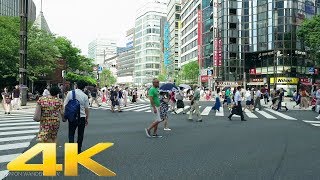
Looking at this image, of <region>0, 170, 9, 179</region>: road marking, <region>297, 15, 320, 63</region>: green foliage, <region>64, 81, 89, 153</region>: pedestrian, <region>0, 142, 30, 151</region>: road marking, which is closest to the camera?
<region>0, 170, 9, 179</region>: road marking

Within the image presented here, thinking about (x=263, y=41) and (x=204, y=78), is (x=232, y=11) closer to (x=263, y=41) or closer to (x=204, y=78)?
(x=263, y=41)

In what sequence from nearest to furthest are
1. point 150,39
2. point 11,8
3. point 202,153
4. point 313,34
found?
point 202,153, point 313,34, point 11,8, point 150,39

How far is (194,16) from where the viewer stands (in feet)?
283

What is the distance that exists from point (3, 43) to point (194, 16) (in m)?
60.2

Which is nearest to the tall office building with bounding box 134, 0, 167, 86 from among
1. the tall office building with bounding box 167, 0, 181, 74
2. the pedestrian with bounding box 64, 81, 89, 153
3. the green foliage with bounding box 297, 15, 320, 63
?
the tall office building with bounding box 167, 0, 181, 74

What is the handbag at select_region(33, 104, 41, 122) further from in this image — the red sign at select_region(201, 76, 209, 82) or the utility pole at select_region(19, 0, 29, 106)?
the red sign at select_region(201, 76, 209, 82)

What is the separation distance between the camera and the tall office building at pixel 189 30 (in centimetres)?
8450

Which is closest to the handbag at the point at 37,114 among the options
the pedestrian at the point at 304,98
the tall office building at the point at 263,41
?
the pedestrian at the point at 304,98

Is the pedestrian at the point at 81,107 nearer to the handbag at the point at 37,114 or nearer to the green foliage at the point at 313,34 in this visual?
the handbag at the point at 37,114

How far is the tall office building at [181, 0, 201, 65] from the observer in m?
84.5

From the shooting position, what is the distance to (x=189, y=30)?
9238 cm

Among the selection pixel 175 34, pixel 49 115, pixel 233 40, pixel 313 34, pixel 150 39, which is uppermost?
pixel 150 39

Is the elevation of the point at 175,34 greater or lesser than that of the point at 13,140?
greater

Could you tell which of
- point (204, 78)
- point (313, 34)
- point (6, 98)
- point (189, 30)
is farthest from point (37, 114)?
point (189, 30)
